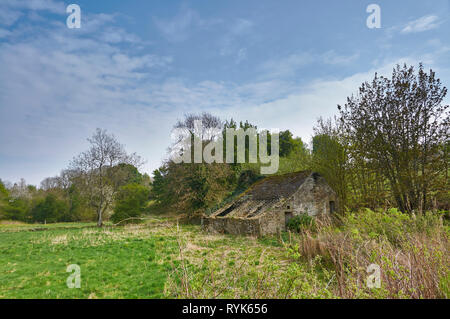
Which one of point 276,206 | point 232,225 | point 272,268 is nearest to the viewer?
point 272,268

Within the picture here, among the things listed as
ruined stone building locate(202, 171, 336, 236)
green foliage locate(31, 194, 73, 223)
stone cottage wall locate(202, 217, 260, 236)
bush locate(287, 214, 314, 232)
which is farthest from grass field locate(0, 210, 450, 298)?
green foliage locate(31, 194, 73, 223)

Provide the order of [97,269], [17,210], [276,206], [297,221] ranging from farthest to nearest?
[17,210], [276,206], [297,221], [97,269]

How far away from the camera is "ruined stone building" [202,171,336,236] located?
16938 mm

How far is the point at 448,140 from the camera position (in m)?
11.7

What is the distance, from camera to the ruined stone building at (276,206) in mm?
16938

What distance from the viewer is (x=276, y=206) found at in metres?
17.7

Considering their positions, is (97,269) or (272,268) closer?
(272,268)

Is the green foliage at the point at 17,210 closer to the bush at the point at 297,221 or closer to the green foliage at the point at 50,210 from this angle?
the green foliage at the point at 50,210

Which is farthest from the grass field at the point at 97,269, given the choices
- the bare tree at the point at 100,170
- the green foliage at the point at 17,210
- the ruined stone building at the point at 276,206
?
the green foliage at the point at 17,210

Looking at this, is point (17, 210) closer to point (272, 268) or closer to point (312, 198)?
point (312, 198)

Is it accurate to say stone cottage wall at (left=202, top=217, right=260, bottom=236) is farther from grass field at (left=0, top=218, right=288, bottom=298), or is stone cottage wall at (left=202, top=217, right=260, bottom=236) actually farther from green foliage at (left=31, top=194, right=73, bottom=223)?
green foliage at (left=31, top=194, right=73, bottom=223)

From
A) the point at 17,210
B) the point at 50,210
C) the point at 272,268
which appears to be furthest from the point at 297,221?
the point at 17,210

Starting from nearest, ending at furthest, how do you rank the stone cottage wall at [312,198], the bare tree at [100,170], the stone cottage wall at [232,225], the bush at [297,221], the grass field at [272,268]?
the grass field at [272,268]
the stone cottage wall at [232,225]
the bush at [297,221]
the stone cottage wall at [312,198]
the bare tree at [100,170]
